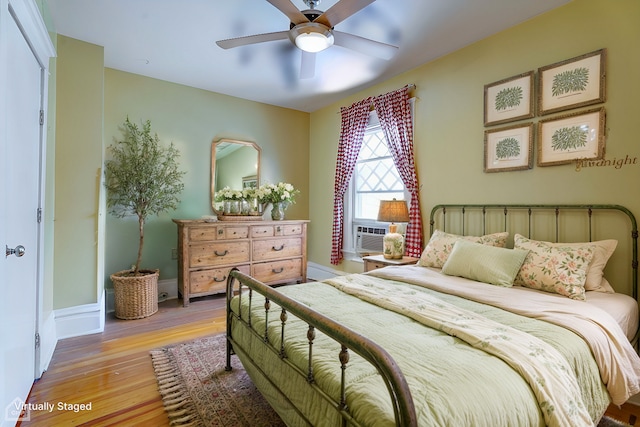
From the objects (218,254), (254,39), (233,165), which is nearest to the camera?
(254,39)

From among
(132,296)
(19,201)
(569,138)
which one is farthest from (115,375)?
(569,138)

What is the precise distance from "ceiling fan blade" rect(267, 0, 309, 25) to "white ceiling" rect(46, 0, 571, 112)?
0.48 metres

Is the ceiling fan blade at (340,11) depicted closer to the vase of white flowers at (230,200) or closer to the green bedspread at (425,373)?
the green bedspread at (425,373)

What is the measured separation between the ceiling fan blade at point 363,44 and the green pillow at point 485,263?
5.45 ft

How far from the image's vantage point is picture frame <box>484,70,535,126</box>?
2.58 meters

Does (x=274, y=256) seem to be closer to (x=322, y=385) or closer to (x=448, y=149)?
(x=448, y=149)

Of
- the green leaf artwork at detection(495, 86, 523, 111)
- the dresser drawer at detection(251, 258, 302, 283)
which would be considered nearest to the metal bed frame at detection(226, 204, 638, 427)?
the green leaf artwork at detection(495, 86, 523, 111)

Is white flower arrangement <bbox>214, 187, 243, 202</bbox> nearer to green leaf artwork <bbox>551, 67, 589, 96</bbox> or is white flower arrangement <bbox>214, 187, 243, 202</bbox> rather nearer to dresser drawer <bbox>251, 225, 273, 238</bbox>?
dresser drawer <bbox>251, 225, 273, 238</bbox>

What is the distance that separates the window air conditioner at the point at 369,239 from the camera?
4.07 metres

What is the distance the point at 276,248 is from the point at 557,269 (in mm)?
3089

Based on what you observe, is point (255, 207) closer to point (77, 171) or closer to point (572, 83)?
point (77, 171)

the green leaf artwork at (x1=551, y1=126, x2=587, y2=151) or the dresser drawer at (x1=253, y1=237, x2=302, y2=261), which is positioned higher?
the green leaf artwork at (x1=551, y1=126, x2=587, y2=151)

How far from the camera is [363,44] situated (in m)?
2.37

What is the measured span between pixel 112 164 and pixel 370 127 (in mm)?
3094
